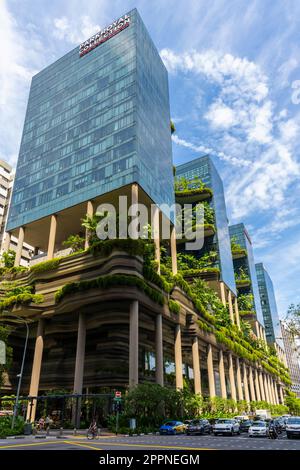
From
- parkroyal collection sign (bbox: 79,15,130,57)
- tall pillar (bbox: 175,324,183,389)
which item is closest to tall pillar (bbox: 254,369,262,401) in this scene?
tall pillar (bbox: 175,324,183,389)

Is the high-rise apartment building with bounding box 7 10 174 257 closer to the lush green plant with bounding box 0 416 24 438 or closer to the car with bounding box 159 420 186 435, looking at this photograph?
the lush green plant with bounding box 0 416 24 438

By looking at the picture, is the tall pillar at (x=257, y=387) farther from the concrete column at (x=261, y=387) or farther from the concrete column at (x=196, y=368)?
the concrete column at (x=196, y=368)

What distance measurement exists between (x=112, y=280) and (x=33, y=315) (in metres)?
16.0

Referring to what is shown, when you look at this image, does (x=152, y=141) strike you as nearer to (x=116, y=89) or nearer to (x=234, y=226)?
(x=116, y=89)

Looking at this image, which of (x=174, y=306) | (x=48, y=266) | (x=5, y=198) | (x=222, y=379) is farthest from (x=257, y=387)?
(x=5, y=198)

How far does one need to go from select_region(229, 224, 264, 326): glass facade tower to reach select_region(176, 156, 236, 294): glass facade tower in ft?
→ 73.8

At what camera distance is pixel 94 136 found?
189 feet

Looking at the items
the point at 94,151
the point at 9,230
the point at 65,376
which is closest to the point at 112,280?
the point at 65,376

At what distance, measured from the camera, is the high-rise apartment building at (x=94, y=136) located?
53.1 m

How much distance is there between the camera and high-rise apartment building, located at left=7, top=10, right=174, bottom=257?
53.1 metres

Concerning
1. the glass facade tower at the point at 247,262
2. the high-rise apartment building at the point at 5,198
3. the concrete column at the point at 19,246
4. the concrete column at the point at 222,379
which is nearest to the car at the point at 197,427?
the concrete column at the point at 222,379

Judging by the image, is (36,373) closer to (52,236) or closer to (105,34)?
(52,236)

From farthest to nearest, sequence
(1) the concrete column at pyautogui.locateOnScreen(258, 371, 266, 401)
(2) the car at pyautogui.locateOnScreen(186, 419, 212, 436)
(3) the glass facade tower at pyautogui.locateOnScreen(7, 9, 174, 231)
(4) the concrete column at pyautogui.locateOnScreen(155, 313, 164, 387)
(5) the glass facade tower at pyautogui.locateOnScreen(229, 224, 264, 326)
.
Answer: (5) the glass facade tower at pyautogui.locateOnScreen(229, 224, 264, 326), (1) the concrete column at pyautogui.locateOnScreen(258, 371, 266, 401), (3) the glass facade tower at pyautogui.locateOnScreen(7, 9, 174, 231), (4) the concrete column at pyautogui.locateOnScreen(155, 313, 164, 387), (2) the car at pyautogui.locateOnScreen(186, 419, 212, 436)

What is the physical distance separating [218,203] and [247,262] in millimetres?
30669
